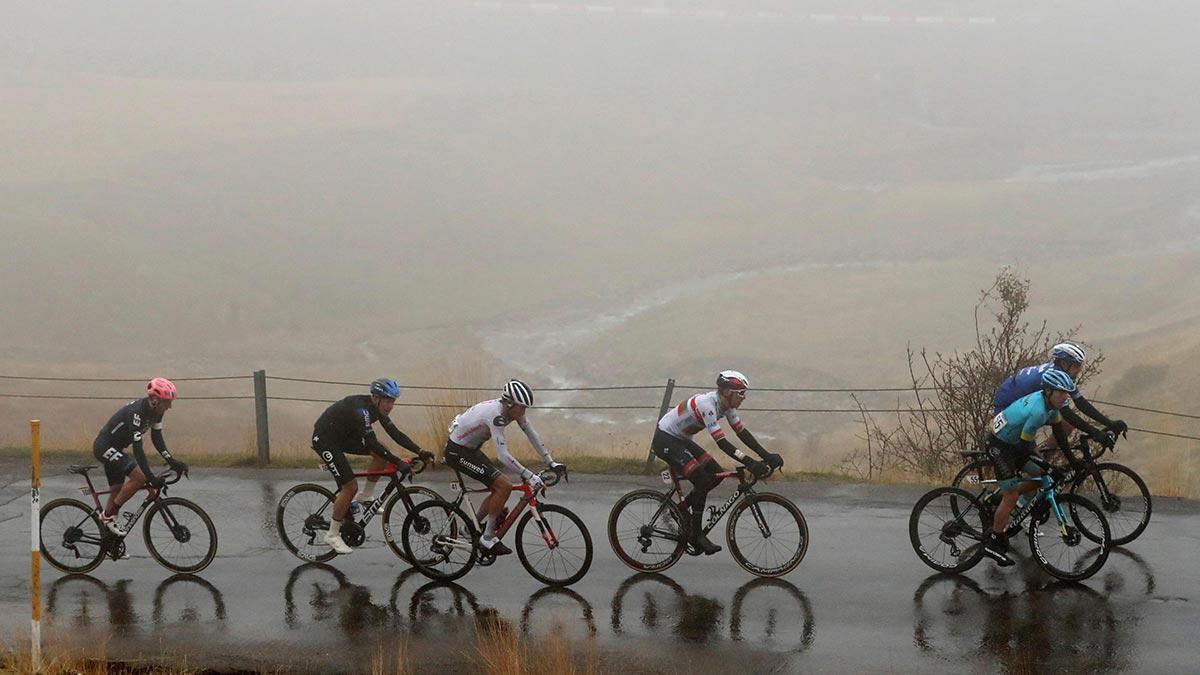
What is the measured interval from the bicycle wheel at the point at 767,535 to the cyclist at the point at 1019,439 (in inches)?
65.1

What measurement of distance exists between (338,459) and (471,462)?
135cm

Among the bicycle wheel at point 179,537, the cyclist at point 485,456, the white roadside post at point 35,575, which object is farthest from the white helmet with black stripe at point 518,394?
the white roadside post at point 35,575

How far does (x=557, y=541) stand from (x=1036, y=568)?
429cm

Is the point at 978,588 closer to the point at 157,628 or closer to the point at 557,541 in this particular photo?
the point at 557,541

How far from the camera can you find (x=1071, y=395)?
1086 centimetres

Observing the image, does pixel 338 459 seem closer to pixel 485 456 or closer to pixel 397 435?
pixel 397 435

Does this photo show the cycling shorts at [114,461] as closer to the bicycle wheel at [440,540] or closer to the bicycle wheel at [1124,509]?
the bicycle wheel at [440,540]

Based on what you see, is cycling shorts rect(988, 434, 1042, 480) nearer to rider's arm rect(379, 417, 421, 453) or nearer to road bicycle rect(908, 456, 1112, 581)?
road bicycle rect(908, 456, 1112, 581)

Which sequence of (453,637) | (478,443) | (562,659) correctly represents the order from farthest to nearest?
(478,443)
(453,637)
(562,659)

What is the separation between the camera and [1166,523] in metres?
13.1

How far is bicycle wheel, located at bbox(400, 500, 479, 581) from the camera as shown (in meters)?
11.0

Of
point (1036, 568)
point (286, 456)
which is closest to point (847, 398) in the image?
point (286, 456)

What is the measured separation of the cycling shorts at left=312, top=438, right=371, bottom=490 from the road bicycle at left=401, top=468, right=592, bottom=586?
77 centimetres

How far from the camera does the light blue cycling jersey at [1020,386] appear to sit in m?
11.6
